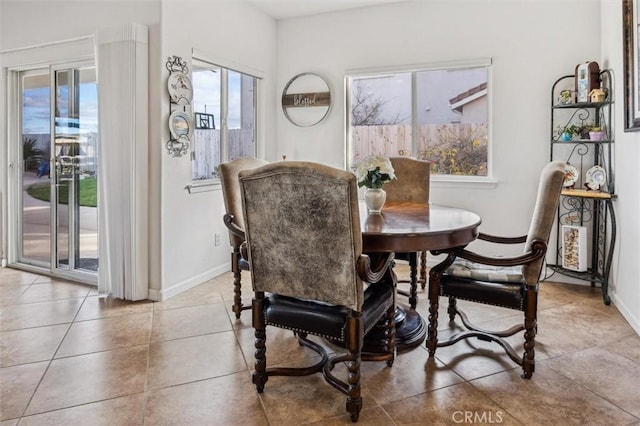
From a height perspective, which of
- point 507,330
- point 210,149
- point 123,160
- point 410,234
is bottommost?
point 507,330

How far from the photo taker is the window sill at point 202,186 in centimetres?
377

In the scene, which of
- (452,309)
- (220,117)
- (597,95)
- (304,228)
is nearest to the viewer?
(304,228)

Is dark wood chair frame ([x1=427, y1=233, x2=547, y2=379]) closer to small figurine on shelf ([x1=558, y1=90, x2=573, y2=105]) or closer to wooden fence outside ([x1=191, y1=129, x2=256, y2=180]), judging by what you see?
small figurine on shelf ([x1=558, y1=90, x2=573, y2=105])

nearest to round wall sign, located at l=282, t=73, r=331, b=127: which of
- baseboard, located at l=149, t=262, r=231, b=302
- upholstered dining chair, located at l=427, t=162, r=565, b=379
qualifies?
baseboard, located at l=149, t=262, r=231, b=302

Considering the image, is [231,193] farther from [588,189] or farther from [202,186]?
[588,189]

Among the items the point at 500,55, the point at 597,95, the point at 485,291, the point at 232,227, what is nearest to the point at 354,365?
the point at 485,291

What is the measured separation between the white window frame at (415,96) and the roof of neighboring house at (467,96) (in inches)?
3.2

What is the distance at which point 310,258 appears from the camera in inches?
74.1

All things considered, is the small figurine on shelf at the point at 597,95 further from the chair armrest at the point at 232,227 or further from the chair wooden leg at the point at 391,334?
the chair armrest at the point at 232,227

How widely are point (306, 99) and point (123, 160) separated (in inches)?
86.4

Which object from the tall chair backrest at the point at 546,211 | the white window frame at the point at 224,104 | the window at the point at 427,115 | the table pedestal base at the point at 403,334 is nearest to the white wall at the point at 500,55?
the window at the point at 427,115

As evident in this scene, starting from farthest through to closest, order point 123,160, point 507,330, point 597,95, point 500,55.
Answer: point 500,55
point 597,95
point 123,160
point 507,330

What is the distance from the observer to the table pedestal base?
2.56 meters

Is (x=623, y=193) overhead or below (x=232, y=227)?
overhead
